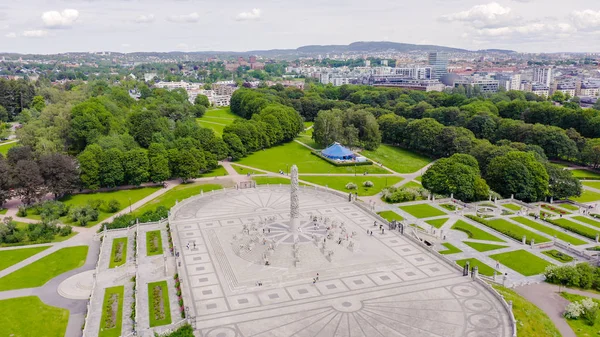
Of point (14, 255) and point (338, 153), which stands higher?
point (338, 153)

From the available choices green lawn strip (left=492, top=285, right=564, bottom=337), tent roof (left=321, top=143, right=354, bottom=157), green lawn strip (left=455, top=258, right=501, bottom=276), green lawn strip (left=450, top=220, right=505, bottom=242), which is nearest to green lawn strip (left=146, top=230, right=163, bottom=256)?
green lawn strip (left=455, top=258, right=501, bottom=276)

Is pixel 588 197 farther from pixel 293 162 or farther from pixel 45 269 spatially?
pixel 45 269

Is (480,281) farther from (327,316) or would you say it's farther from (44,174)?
(44,174)

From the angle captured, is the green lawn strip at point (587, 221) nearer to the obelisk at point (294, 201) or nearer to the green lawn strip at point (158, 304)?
the obelisk at point (294, 201)

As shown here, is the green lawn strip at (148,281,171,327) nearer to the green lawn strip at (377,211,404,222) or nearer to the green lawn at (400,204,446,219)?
the green lawn strip at (377,211,404,222)

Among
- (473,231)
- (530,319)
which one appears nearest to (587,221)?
(473,231)

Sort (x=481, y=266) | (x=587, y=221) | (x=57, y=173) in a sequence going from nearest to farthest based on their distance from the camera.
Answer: (x=481, y=266)
(x=587, y=221)
(x=57, y=173)

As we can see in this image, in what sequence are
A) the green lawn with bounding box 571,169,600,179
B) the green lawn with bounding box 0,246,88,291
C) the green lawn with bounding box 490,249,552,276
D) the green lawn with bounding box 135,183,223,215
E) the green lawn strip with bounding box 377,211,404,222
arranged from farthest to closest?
the green lawn with bounding box 571,169,600,179 < the green lawn with bounding box 135,183,223,215 < the green lawn strip with bounding box 377,211,404,222 < the green lawn with bounding box 490,249,552,276 < the green lawn with bounding box 0,246,88,291
